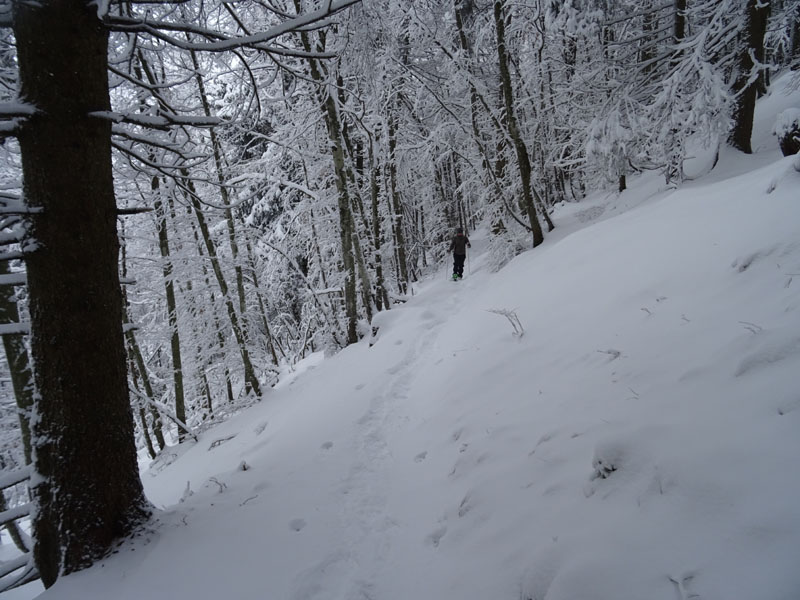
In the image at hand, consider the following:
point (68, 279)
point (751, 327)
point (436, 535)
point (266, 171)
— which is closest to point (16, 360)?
point (68, 279)

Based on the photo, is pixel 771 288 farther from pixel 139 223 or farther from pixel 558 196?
pixel 558 196

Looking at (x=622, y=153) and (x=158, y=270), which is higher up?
(x=622, y=153)

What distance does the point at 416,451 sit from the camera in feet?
14.7

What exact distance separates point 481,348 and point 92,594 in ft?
15.6

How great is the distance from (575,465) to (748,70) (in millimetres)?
10274

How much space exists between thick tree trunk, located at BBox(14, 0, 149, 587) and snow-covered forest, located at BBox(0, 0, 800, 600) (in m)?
0.01

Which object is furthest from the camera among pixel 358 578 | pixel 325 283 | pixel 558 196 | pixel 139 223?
pixel 558 196

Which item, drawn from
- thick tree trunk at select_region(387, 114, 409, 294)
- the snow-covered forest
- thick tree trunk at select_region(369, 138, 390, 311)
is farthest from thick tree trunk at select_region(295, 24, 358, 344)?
thick tree trunk at select_region(387, 114, 409, 294)

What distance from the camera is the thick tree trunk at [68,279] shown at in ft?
8.45

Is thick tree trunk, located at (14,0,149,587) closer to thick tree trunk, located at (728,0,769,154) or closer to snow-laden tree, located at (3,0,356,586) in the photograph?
snow-laden tree, located at (3,0,356,586)

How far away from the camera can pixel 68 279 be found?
265 centimetres

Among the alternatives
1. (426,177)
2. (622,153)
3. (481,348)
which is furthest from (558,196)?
(481,348)

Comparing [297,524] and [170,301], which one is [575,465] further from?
[170,301]

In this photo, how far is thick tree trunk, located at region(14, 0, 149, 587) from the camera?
2574mm
